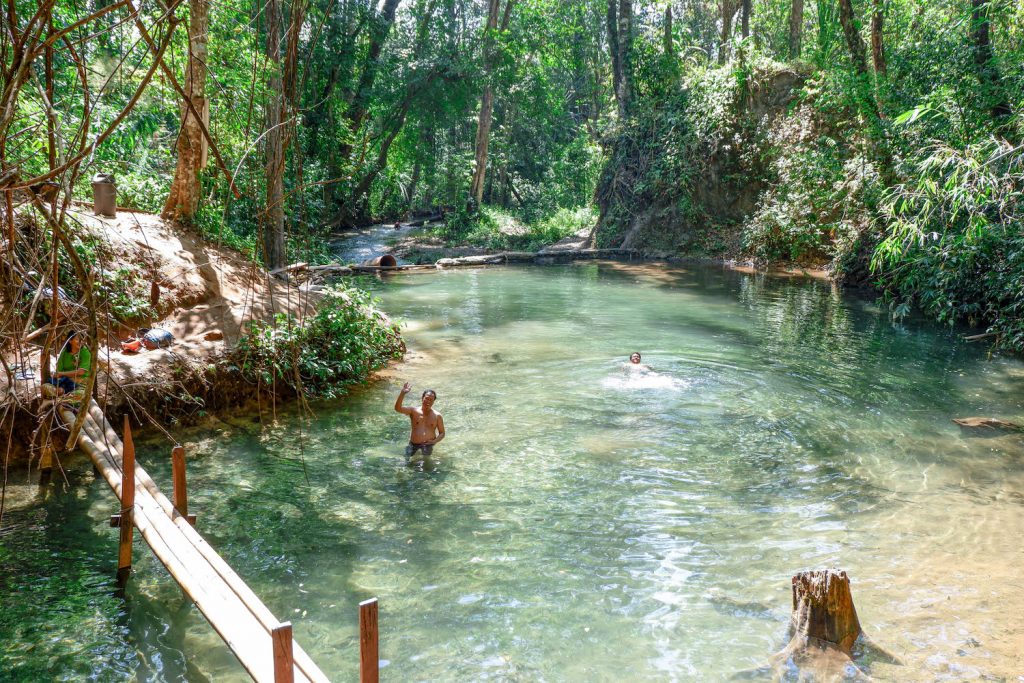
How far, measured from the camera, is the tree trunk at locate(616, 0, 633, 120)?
2814 centimetres

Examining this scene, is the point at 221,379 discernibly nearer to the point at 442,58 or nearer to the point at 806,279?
the point at 806,279

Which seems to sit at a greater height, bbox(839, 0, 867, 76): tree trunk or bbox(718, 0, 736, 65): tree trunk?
bbox(718, 0, 736, 65): tree trunk

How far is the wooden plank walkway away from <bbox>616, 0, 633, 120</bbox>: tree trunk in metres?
26.4

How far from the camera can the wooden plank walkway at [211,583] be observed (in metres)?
3.48

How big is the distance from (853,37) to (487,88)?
14.4m

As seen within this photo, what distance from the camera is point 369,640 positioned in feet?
10.8

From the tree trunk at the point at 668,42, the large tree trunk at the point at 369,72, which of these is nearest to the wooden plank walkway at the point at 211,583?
the large tree trunk at the point at 369,72

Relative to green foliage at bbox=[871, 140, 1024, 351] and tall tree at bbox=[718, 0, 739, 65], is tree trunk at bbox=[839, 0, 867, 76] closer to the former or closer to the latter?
green foliage at bbox=[871, 140, 1024, 351]

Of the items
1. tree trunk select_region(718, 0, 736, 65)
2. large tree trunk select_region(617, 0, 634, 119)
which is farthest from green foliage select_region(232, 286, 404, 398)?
tree trunk select_region(718, 0, 736, 65)

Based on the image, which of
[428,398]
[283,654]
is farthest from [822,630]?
[428,398]

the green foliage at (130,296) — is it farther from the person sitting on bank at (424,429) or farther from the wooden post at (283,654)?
the wooden post at (283,654)

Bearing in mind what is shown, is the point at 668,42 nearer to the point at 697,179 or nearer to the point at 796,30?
the point at 796,30

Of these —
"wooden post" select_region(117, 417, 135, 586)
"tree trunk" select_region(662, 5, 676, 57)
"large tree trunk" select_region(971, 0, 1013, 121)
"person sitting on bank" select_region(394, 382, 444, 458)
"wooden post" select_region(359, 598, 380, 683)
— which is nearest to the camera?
"wooden post" select_region(359, 598, 380, 683)

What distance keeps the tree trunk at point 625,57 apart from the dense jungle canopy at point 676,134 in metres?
0.08
